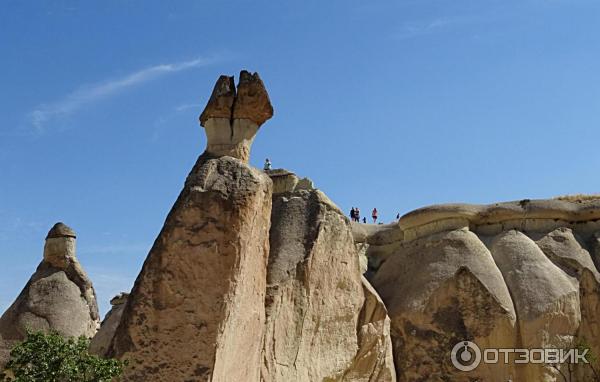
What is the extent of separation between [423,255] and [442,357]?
7.16ft

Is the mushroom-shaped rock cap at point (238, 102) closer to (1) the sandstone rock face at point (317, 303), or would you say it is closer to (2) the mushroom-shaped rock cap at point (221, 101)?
(2) the mushroom-shaped rock cap at point (221, 101)

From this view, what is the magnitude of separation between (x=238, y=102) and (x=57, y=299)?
671 cm

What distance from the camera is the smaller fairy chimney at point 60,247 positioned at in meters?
14.8

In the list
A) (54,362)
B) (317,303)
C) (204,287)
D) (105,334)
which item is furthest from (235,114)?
(105,334)

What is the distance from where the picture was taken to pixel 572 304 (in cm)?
1470

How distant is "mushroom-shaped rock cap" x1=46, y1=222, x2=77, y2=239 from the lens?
49.0 ft

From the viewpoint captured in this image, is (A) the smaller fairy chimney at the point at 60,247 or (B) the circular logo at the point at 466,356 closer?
(B) the circular logo at the point at 466,356

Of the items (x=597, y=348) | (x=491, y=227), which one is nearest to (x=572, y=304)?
(x=597, y=348)

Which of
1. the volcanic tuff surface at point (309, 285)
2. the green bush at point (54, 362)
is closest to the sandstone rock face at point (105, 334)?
the volcanic tuff surface at point (309, 285)

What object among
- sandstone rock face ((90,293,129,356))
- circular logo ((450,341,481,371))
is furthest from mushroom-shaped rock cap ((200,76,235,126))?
circular logo ((450,341,481,371))

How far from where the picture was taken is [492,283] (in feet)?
47.7

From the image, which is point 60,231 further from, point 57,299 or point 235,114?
point 235,114

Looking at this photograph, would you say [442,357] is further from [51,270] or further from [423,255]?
[51,270]

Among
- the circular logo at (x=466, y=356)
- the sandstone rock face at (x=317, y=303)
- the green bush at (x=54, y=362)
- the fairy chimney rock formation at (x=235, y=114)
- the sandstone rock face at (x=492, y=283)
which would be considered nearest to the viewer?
the green bush at (x=54, y=362)
